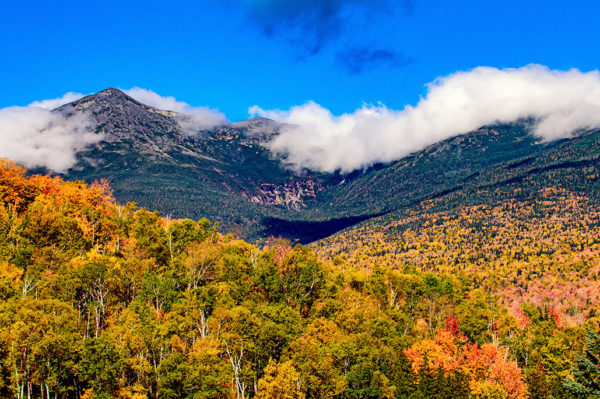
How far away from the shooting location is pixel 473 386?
73.2 m

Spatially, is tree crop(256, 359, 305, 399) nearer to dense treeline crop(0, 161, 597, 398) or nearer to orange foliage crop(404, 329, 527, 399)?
dense treeline crop(0, 161, 597, 398)

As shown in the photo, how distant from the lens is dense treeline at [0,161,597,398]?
178 ft

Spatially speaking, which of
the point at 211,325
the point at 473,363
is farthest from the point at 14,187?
the point at 473,363

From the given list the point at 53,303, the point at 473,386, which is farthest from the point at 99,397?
the point at 473,386

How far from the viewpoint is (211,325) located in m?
66.6

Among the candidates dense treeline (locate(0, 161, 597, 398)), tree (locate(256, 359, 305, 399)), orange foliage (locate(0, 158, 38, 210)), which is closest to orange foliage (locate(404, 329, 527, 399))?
dense treeline (locate(0, 161, 597, 398))

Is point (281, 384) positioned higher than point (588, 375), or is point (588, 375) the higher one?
point (281, 384)

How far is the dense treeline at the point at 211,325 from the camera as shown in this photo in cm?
5437

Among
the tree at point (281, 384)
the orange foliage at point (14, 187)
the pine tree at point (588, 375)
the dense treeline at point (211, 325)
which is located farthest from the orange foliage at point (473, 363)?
the orange foliage at point (14, 187)

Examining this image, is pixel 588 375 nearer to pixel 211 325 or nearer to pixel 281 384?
pixel 281 384

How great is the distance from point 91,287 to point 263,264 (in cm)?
3295

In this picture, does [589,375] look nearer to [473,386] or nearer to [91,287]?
[473,386]

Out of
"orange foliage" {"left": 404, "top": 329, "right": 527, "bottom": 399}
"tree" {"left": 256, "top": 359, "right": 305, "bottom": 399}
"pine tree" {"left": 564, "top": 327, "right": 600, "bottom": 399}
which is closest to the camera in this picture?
"pine tree" {"left": 564, "top": 327, "right": 600, "bottom": 399}

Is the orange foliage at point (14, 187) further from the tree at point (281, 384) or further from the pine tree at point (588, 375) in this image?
the pine tree at point (588, 375)
